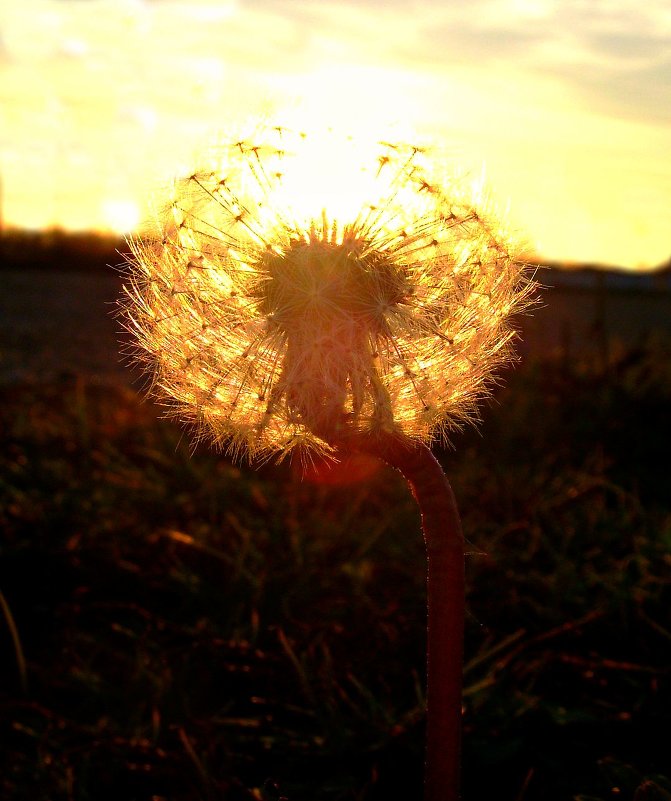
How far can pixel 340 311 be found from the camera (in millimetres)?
2172

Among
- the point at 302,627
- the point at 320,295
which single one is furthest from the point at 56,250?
the point at 320,295

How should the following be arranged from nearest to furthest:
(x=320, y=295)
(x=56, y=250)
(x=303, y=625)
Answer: (x=320, y=295) → (x=303, y=625) → (x=56, y=250)

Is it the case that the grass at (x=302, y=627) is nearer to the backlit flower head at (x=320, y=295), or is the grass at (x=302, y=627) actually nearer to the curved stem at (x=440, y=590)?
the curved stem at (x=440, y=590)

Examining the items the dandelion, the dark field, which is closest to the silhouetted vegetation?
the dark field

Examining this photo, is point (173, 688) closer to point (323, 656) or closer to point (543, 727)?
point (323, 656)

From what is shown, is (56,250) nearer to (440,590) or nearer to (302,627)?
(302,627)

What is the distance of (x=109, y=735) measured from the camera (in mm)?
3447

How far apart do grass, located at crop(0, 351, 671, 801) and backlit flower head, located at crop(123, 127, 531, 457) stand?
1.61 feet

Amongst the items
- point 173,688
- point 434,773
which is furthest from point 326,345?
point 173,688

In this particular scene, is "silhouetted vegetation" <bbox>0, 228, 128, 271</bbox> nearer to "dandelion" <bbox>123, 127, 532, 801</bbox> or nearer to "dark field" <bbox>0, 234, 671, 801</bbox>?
"dark field" <bbox>0, 234, 671, 801</bbox>

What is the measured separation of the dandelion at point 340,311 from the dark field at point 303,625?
346mm

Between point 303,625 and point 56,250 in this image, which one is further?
point 56,250

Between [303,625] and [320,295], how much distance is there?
2.00m

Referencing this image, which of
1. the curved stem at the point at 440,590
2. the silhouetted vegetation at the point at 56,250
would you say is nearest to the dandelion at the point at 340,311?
the curved stem at the point at 440,590
